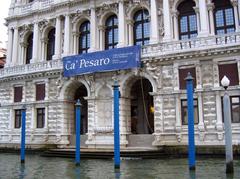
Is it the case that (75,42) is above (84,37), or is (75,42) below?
below

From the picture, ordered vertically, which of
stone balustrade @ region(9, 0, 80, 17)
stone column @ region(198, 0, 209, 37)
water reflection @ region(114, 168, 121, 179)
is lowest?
water reflection @ region(114, 168, 121, 179)

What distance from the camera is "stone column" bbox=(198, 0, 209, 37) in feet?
81.9

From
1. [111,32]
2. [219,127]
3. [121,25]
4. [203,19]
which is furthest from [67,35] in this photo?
[219,127]

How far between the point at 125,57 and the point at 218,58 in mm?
7470

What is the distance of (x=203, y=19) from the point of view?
25250mm

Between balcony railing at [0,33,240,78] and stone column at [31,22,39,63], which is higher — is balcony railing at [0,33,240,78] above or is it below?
below

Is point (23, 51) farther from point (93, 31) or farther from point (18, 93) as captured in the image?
point (93, 31)

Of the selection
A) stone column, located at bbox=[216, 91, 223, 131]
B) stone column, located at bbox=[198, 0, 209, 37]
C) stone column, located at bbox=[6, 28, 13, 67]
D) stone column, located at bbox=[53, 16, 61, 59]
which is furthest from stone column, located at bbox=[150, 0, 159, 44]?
stone column, located at bbox=[6, 28, 13, 67]

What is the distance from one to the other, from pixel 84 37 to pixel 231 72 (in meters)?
15.3

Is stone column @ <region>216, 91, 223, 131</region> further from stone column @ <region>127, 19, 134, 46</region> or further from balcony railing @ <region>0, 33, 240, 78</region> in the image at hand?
stone column @ <region>127, 19, 134, 46</region>

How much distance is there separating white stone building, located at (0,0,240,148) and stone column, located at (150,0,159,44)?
0.09m

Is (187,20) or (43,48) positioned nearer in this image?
(187,20)

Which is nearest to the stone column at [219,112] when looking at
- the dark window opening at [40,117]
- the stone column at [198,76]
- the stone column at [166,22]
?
the stone column at [198,76]

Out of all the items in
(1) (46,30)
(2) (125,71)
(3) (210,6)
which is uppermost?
(1) (46,30)
